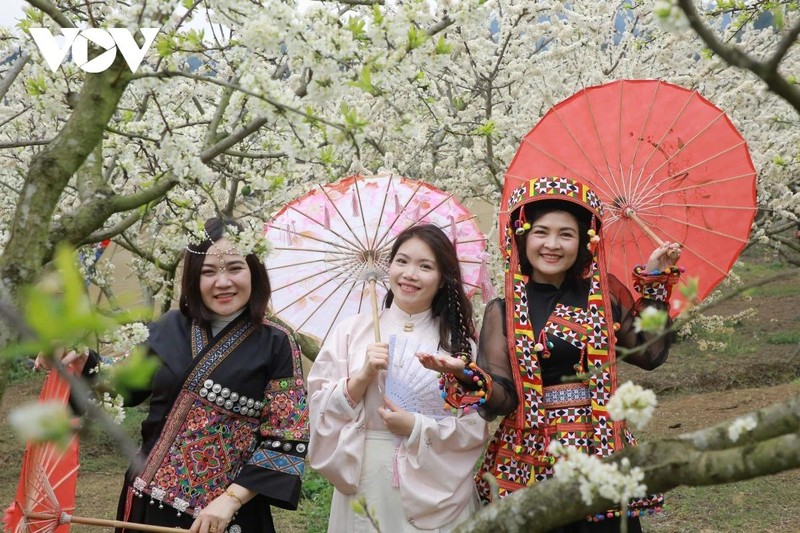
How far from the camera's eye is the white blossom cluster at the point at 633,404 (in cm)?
159

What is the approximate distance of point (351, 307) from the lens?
3291mm

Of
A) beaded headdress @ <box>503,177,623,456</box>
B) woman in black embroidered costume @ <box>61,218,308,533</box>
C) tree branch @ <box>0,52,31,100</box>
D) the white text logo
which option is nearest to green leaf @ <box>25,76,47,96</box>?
the white text logo

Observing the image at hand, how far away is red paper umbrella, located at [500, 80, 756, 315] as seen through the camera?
3027mm

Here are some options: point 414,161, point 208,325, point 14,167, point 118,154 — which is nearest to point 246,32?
point 208,325

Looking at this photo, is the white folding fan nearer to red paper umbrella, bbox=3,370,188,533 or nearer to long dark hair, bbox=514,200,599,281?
long dark hair, bbox=514,200,599,281

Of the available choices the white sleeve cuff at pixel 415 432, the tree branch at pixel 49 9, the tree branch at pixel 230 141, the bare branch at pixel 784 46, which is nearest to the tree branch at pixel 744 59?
the bare branch at pixel 784 46

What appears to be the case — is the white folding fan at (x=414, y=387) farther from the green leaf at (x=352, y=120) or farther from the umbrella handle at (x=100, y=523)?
the green leaf at (x=352, y=120)

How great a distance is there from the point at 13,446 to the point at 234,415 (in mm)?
5875

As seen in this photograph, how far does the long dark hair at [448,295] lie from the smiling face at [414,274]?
21mm

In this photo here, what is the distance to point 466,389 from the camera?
262 cm

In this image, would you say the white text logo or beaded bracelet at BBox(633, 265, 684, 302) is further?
beaded bracelet at BBox(633, 265, 684, 302)

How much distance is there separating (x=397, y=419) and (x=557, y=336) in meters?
0.55

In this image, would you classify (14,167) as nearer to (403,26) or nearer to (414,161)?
(414,161)

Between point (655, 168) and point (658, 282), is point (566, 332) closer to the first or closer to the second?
point (658, 282)
